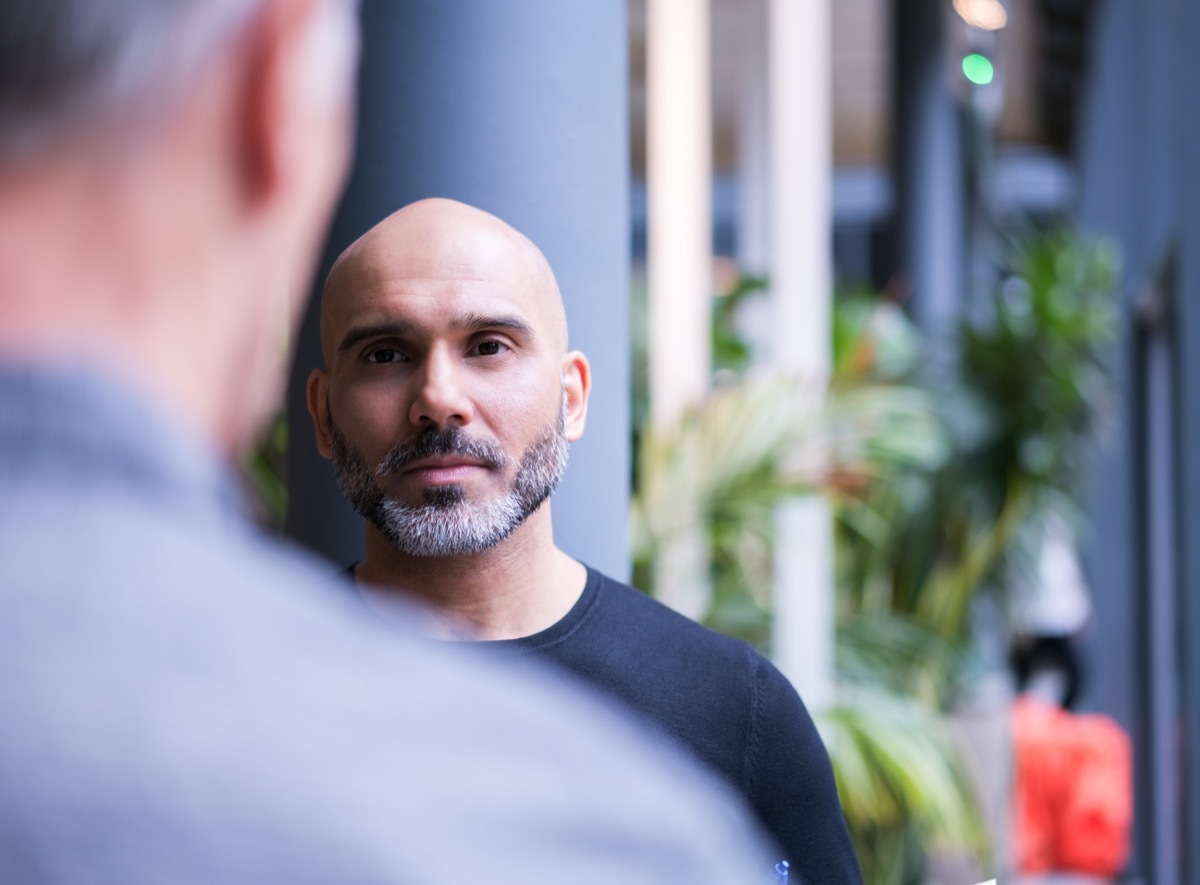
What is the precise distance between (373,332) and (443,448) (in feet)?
0.33

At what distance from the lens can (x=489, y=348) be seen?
1146mm

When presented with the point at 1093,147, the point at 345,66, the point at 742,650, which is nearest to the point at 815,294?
the point at 742,650

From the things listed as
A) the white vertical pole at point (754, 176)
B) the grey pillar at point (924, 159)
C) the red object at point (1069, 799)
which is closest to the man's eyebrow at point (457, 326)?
the white vertical pole at point (754, 176)

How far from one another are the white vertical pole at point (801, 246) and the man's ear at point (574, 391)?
3.62m

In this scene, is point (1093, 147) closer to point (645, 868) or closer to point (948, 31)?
point (948, 31)

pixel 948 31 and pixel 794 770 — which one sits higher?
pixel 948 31

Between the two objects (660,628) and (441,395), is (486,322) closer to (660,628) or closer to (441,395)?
(441,395)

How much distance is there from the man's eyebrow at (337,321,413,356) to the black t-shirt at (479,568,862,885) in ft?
0.84

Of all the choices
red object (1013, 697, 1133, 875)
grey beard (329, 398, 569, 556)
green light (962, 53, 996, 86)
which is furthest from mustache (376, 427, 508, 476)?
red object (1013, 697, 1133, 875)

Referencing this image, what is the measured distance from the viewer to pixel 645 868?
0.51 meters

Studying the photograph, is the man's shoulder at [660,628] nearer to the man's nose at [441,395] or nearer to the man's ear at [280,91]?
the man's nose at [441,395]

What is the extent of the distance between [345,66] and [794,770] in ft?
2.68

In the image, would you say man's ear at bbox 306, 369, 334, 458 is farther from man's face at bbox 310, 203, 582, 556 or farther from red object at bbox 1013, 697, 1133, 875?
red object at bbox 1013, 697, 1133, 875

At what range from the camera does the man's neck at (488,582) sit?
119 cm
